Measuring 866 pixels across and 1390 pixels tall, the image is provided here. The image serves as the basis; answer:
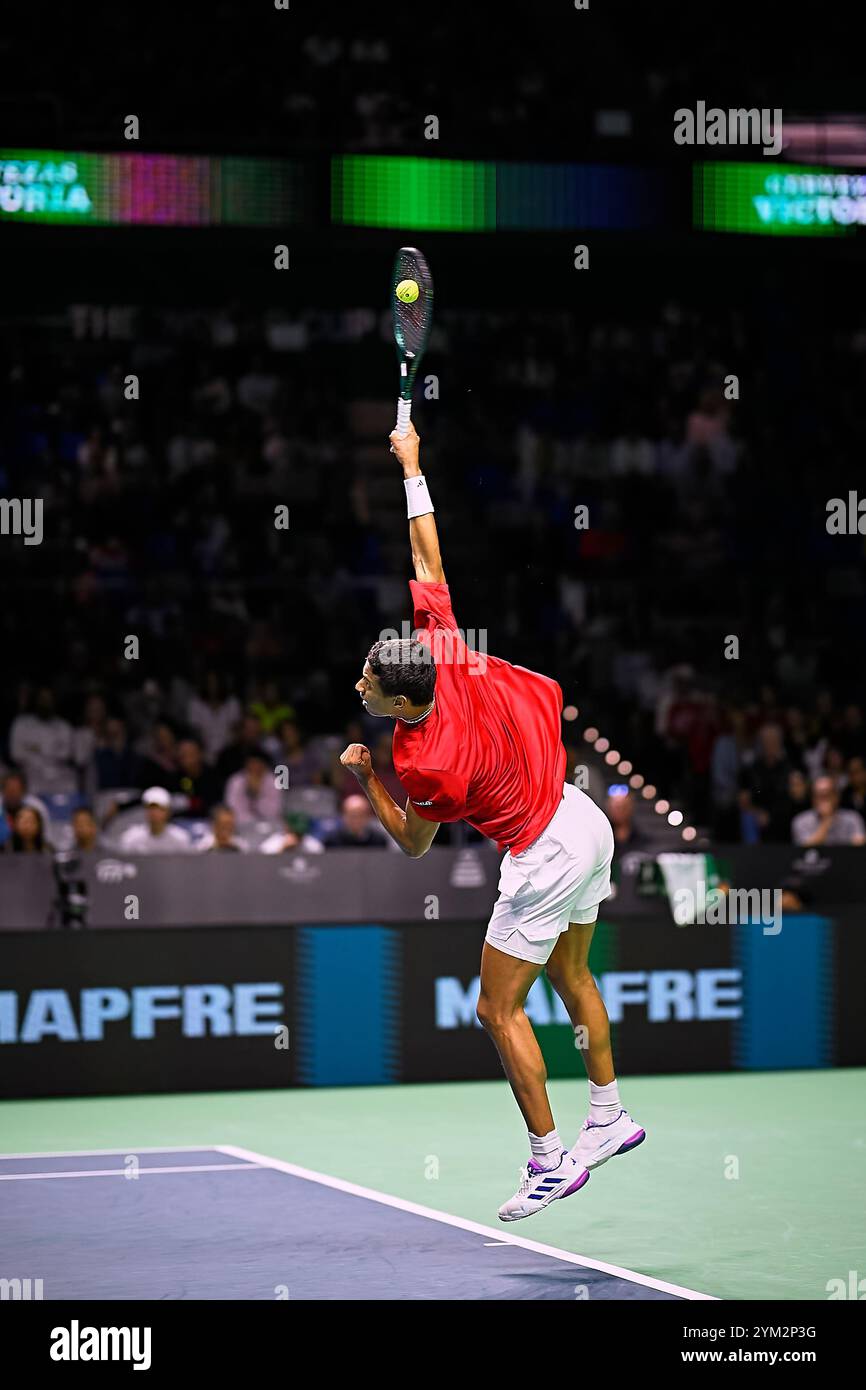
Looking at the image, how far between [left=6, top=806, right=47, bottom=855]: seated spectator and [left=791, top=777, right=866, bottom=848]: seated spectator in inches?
238

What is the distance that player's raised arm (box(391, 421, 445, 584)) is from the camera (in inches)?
317

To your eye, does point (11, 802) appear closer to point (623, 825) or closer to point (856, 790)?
point (623, 825)

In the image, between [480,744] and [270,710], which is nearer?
[480,744]

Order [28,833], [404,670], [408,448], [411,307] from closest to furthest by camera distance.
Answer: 1. [404,670]
2. [408,448]
3. [411,307]
4. [28,833]

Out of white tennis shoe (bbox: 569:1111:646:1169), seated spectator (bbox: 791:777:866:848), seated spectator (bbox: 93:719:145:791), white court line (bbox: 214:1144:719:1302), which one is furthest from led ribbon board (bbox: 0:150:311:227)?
white tennis shoe (bbox: 569:1111:646:1169)

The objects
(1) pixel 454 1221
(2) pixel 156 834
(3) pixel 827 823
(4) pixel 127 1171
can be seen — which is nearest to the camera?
(1) pixel 454 1221

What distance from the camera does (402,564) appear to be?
72.3ft

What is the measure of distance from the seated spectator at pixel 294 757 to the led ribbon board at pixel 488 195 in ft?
18.2

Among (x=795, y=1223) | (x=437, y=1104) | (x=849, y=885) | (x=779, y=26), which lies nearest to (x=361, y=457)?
(x=779, y=26)

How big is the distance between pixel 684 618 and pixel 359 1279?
14.9 metres

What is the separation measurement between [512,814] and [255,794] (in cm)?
950

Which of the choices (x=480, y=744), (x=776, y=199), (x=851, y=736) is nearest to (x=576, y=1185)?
(x=480, y=744)

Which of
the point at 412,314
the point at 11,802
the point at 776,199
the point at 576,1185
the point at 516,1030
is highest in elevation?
the point at 776,199

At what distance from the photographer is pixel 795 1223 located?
29.2 feet
